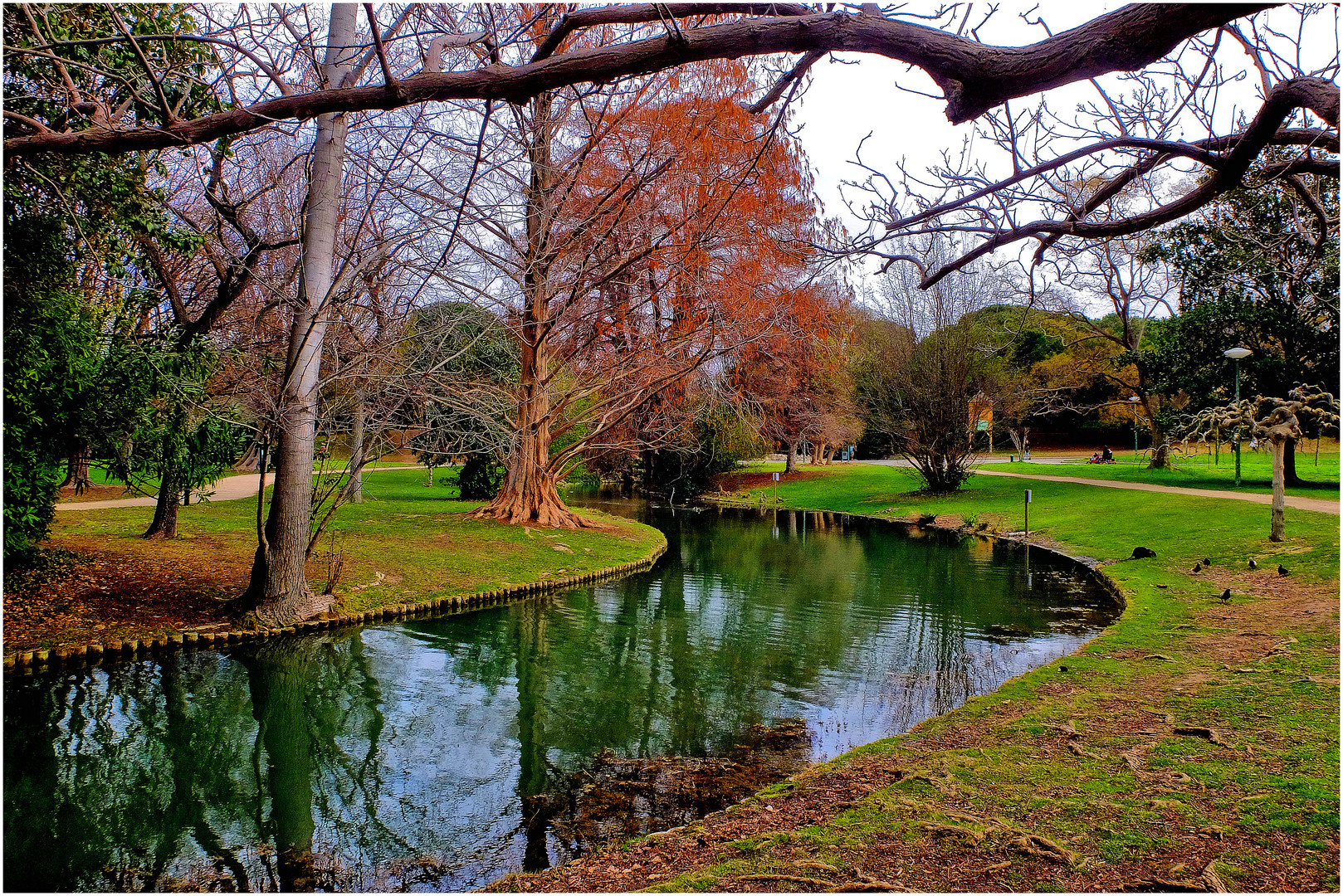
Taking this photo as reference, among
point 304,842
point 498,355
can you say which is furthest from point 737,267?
point 304,842

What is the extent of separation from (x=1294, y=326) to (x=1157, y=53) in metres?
23.9

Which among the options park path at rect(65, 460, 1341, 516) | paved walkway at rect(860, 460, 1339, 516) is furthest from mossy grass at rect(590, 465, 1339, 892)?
park path at rect(65, 460, 1341, 516)

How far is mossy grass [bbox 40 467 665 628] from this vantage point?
42.1 feet

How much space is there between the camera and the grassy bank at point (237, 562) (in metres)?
9.88

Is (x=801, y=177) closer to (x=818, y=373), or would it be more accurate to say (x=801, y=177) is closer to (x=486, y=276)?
(x=486, y=276)

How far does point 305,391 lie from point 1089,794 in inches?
360

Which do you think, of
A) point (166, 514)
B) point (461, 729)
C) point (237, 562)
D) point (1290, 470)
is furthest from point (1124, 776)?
point (1290, 470)

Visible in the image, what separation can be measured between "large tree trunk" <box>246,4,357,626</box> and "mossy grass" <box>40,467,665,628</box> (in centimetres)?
124

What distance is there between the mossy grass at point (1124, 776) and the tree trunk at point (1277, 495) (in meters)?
3.42

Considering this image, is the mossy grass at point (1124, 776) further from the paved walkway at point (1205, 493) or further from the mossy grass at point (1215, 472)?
the mossy grass at point (1215, 472)

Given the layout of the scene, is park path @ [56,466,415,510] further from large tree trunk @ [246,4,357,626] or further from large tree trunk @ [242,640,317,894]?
large tree trunk @ [242,640,317,894]

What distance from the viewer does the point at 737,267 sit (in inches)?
756

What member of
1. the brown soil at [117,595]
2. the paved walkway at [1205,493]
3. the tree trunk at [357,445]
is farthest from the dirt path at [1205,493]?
the brown soil at [117,595]

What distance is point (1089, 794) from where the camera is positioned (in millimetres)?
5078
